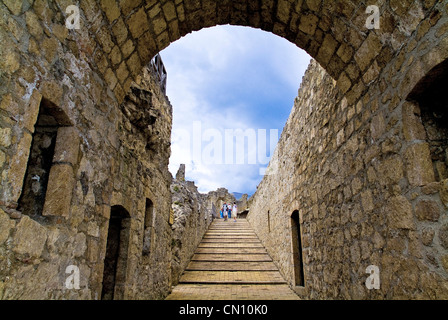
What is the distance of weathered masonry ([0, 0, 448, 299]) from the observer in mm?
1817

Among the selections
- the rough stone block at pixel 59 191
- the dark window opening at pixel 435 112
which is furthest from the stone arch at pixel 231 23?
the rough stone block at pixel 59 191

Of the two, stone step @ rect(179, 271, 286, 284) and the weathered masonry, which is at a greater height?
the weathered masonry

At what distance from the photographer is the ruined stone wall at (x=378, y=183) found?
207cm

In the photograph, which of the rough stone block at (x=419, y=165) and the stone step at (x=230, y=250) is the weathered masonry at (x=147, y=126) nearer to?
the rough stone block at (x=419, y=165)

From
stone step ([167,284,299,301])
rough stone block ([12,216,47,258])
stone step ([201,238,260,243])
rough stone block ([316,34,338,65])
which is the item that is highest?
rough stone block ([316,34,338,65])

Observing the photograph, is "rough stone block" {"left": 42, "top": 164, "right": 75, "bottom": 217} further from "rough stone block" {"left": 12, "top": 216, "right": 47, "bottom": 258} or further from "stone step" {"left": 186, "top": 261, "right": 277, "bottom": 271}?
"stone step" {"left": 186, "top": 261, "right": 277, "bottom": 271}

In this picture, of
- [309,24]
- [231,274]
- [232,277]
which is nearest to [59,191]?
[309,24]

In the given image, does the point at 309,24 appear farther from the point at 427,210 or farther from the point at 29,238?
the point at 29,238

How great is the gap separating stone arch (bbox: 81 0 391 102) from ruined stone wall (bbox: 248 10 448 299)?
0.64 ft

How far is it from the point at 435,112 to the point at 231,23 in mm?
2570

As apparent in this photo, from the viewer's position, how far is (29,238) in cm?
179

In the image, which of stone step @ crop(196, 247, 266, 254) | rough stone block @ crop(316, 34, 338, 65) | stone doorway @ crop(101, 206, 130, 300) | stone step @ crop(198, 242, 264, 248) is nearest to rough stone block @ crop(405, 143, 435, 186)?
rough stone block @ crop(316, 34, 338, 65)

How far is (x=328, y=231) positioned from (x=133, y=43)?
3721 millimetres

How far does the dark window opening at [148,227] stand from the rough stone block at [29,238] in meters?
2.92
